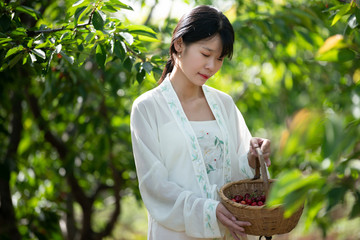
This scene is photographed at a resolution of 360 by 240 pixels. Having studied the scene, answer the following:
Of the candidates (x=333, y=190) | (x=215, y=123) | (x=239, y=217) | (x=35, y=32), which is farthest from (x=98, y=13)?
(x=333, y=190)

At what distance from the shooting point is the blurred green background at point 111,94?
860 millimetres

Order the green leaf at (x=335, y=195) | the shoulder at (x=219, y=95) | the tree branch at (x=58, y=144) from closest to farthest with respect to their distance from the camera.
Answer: the green leaf at (x=335, y=195) → the shoulder at (x=219, y=95) → the tree branch at (x=58, y=144)

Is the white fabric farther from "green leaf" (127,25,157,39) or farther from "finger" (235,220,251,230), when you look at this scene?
"green leaf" (127,25,157,39)

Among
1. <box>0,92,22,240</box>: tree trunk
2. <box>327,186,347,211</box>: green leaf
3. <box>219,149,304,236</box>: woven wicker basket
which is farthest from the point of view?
<box>0,92,22,240</box>: tree trunk

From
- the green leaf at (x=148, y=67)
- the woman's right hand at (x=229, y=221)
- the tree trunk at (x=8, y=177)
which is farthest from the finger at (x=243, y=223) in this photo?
the tree trunk at (x=8, y=177)

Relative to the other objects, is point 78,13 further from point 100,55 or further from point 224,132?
point 224,132

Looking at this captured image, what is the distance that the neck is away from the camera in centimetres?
166

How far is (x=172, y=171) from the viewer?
5.07 ft

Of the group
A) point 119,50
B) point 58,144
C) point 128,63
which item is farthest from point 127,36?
point 58,144

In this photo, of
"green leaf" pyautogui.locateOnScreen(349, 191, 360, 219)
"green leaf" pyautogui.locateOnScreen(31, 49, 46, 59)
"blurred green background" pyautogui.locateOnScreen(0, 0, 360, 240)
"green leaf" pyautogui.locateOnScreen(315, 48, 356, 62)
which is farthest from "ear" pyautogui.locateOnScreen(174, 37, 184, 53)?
"green leaf" pyautogui.locateOnScreen(349, 191, 360, 219)

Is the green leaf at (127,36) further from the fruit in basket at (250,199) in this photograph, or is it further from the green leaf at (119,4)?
the fruit in basket at (250,199)

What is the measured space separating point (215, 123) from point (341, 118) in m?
0.96

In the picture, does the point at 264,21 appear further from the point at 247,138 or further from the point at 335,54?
the point at 335,54

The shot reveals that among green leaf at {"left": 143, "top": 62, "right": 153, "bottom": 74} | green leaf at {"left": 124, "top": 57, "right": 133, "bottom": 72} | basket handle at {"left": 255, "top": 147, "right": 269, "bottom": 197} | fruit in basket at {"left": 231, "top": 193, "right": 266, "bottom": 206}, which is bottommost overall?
fruit in basket at {"left": 231, "top": 193, "right": 266, "bottom": 206}
